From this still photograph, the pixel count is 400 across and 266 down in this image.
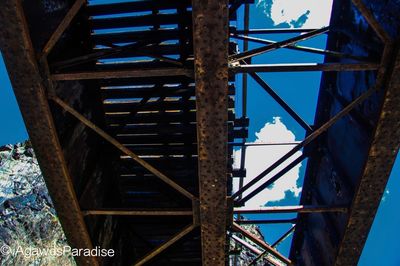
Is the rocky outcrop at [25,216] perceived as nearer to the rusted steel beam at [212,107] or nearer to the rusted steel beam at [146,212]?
the rusted steel beam at [146,212]

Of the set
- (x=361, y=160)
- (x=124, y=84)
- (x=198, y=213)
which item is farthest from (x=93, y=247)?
(x=361, y=160)

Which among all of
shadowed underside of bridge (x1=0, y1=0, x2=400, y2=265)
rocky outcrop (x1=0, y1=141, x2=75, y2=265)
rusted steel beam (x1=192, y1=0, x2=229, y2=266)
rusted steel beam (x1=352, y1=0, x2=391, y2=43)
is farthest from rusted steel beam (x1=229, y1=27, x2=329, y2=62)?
rocky outcrop (x1=0, y1=141, x2=75, y2=265)

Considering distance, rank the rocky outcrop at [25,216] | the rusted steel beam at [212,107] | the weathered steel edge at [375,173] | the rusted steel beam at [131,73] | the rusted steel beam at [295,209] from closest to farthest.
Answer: the rusted steel beam at [212,107] < the rusted steel beam at [131,73] < the weathered steel edge at [375,173] < the rusted steel beam at [295,209] < the rocky outcrop at [25,216]

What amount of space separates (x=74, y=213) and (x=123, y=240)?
2.47 metres

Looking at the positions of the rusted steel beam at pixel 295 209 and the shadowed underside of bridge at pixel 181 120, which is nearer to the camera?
the shadowed underside of bridge at pixel 181 120

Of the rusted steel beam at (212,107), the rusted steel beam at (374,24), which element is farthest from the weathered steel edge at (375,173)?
the rusted steel beam at (212,107)

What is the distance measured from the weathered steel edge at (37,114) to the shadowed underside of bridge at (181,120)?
12 mm

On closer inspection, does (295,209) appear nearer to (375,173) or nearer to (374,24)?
(375,173)

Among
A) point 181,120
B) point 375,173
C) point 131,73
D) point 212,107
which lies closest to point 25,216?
point 181,120

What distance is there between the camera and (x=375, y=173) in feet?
12.0

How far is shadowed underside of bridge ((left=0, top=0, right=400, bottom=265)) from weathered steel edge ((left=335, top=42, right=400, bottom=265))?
0.04 ft

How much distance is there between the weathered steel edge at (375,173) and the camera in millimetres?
3260

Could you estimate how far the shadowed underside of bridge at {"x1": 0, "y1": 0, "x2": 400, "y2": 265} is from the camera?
10.3 feet

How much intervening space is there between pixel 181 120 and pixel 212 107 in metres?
3.02
